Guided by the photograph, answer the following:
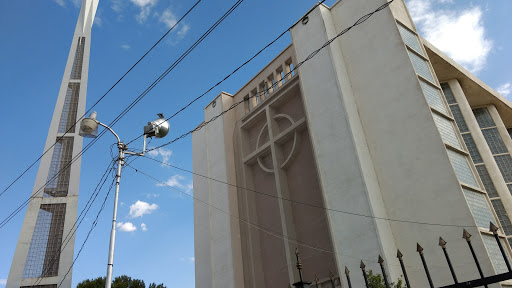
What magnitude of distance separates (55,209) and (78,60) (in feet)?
35.7

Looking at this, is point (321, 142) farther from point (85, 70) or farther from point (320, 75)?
point (85, 70)

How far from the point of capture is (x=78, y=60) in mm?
26734

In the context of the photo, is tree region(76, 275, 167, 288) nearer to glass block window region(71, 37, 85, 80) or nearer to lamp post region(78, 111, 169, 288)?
glass block window region(71, 37, 85, 80)

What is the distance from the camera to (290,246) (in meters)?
14.9

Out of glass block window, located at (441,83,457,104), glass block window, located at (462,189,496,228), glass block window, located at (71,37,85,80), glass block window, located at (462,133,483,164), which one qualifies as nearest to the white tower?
glass block window, located at (71,37,85,80)

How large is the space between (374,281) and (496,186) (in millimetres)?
9723

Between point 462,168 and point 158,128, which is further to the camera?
point 462,168

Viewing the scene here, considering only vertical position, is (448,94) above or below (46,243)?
above

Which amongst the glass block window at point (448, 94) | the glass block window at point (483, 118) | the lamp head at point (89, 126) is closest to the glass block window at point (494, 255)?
the glass block window at point (448, 94)

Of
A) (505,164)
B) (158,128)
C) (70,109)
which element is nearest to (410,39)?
(505,164)

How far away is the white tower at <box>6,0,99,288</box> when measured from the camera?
767 inches

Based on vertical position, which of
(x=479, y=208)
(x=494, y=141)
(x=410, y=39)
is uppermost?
(x=410, y=39)

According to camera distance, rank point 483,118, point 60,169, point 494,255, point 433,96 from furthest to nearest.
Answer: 1. point 60,169
2. point 483,118
3. point 433,96
4. point 494,255

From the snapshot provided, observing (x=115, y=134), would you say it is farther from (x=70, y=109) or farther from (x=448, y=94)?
(x=70, y=109)
